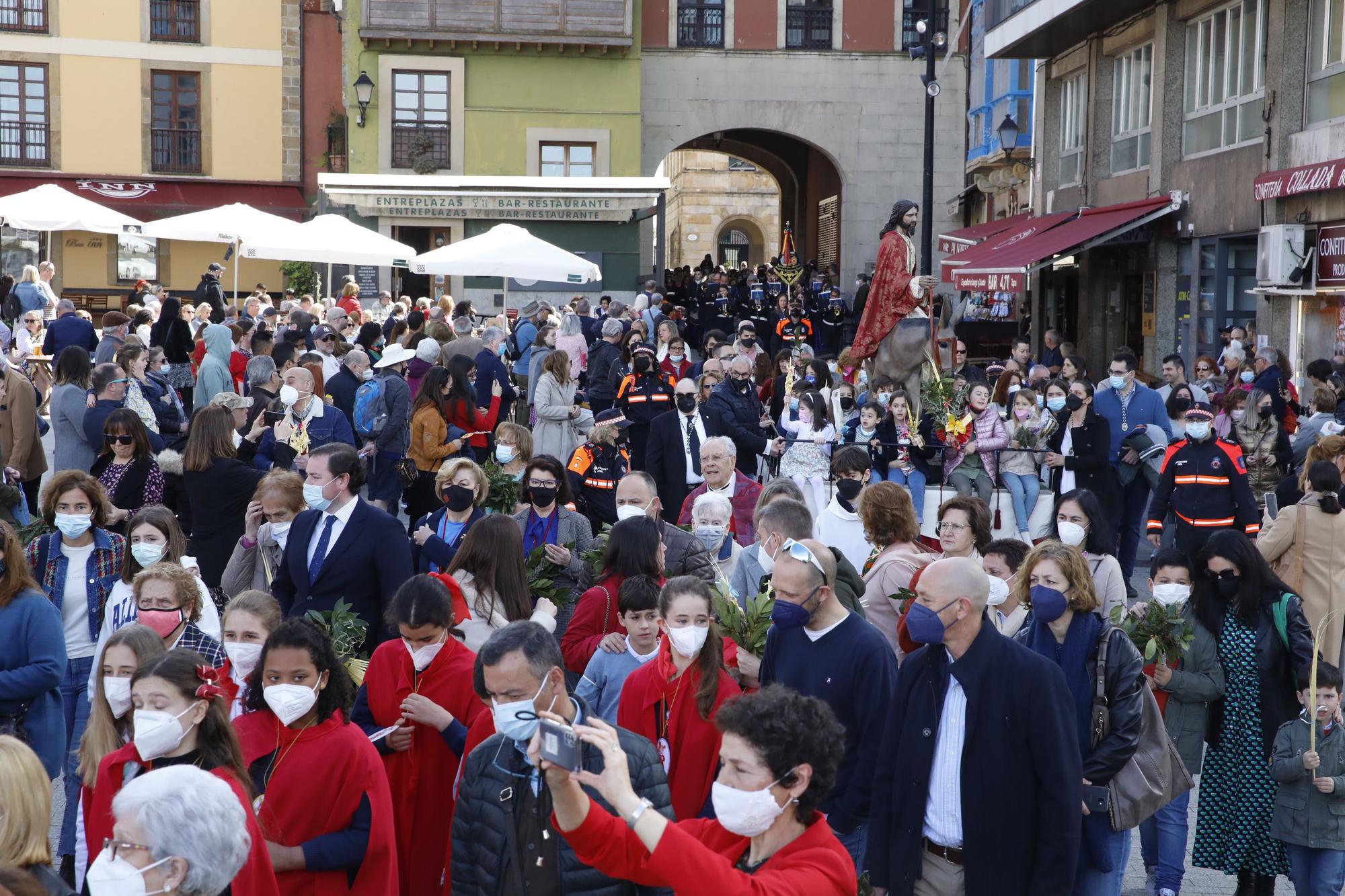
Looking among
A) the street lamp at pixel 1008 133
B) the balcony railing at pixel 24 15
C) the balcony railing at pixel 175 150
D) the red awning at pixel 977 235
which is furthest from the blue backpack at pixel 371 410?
the balcony railing at pixel 24 15

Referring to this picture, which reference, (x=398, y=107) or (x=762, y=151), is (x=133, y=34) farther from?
(x=762, y=151)

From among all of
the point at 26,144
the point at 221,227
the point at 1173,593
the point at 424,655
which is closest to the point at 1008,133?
the point at 221,227

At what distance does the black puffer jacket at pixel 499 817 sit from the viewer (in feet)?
13.4

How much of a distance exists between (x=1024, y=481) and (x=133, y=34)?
105 feet

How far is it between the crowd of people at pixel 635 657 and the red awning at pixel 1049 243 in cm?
931

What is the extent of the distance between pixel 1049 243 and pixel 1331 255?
618cm

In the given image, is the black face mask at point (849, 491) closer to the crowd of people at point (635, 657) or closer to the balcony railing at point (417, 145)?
the crowd of people at point (635, 657)

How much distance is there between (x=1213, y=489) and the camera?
10320 mm

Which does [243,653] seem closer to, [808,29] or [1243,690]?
[1243,690]

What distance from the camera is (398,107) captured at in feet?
109

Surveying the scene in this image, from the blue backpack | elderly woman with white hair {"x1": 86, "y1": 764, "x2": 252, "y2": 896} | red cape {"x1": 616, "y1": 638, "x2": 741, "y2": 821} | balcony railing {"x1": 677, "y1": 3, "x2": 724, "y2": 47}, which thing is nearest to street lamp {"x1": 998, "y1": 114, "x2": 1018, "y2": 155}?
balcony railing {"x1": 677, "y1": 3, "x2": 724, "y2": 47}

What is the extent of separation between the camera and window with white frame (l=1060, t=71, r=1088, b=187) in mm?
25688

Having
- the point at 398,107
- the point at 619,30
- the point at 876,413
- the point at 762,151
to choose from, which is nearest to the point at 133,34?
the point at 398,107

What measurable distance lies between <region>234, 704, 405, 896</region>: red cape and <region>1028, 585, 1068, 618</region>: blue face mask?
101 inches
